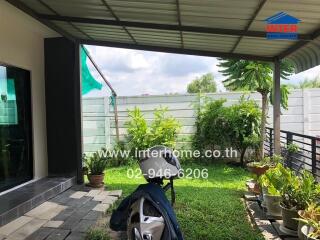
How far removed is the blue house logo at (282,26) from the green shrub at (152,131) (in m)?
4.47

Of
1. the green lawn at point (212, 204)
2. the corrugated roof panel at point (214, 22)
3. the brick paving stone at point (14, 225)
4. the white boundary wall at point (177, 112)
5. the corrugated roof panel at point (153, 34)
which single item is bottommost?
the green lawn at point (212, 204)

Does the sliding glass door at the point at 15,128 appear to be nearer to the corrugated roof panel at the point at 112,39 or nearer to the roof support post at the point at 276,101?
the corrugated roof panel at the point at 112,39

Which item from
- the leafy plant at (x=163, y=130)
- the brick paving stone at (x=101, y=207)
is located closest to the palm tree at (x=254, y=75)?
the leafy plant at (x=163, y=130)

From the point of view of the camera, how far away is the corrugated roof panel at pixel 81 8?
4.07 m

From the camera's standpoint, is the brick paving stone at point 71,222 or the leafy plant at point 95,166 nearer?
the brick paving stone at point 71,222

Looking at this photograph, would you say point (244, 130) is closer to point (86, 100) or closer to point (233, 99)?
point (233, 99)

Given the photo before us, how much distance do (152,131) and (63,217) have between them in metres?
4.35

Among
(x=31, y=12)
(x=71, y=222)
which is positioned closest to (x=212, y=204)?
(x=71, y=222)

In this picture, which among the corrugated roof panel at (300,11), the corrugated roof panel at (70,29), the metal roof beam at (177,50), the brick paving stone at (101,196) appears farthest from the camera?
the metal roof beam at (177,50)

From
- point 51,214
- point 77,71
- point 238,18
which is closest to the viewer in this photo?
point 238,18

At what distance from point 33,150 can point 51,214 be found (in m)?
1.48

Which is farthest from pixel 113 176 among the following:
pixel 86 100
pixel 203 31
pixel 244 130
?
pixel 203 31

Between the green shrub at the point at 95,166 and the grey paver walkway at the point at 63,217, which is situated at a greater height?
the green shrub at the point at 95,166

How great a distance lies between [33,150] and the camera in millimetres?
5301
